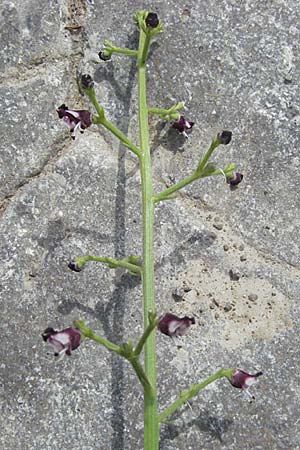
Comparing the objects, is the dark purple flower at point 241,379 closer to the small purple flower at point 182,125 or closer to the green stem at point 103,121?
the green stem at point 103,121

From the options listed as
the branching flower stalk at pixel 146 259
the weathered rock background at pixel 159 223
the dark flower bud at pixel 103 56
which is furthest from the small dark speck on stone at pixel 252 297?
the dark flower bud at pixel 103 56

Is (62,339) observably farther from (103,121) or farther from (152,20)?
(152,20)

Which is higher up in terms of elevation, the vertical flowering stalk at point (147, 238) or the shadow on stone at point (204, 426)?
the vertical flowering stalk at point (147, 238)

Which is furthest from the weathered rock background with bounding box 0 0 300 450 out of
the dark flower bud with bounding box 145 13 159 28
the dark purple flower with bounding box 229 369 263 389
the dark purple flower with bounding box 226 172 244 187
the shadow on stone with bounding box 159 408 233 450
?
the dark flower bud with bounding box 145 13 159 28

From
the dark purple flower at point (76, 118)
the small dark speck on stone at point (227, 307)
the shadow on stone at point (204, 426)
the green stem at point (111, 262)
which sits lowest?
the shadow on stone at point (204, 426)

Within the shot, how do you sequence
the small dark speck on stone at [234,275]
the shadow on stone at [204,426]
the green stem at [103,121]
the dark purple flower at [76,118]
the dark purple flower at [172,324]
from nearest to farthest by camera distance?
the dark purple flower at [172,324] → the green stem at [103,121] → the dark purple flower at [76,118] → the shadow on stone at [204,426] → the small dark speck on stone at [234,275]

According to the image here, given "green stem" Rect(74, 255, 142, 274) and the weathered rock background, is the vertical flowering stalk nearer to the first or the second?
"green stem" Rect(74, 255, 142, 274)

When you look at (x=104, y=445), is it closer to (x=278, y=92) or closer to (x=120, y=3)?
(x=278, y=92)
